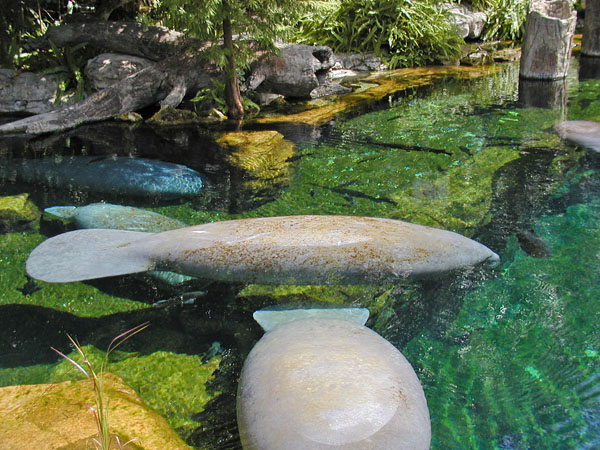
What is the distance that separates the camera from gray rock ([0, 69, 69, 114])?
10.6 meters

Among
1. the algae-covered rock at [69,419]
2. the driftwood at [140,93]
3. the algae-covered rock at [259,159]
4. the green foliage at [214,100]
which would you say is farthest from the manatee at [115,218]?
the green foliage at [214,100]

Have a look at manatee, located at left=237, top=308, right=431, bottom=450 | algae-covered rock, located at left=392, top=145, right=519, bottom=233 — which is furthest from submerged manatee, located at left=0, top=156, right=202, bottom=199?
manatee, located at left=237, top=308, right=431, bottom=450

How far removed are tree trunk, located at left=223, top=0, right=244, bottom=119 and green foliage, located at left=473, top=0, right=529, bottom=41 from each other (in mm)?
11752

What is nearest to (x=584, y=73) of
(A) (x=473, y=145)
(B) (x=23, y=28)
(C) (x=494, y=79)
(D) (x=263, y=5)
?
(C) (x=494, y=79)

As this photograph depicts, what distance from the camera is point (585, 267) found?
13.5ft

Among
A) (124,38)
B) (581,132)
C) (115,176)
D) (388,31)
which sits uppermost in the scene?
(388,31)

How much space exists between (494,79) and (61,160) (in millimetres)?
10240

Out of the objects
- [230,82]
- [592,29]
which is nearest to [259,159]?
[230,82]

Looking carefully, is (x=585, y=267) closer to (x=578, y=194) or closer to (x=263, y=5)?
(x=578, y=194)

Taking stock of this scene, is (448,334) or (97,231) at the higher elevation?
(97,231)

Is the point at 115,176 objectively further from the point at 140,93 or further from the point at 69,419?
the point at 140,93

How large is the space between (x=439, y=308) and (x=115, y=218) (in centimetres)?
316

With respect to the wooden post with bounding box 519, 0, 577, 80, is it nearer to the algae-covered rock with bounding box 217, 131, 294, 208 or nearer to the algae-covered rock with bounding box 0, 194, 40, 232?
the algae-covered rock with bounding box 217, 131, 294, 208

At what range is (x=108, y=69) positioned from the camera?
10.7 meters
